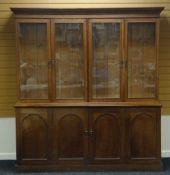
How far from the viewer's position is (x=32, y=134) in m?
4.64

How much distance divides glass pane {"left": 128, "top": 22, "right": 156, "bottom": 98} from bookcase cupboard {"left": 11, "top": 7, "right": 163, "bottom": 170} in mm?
13

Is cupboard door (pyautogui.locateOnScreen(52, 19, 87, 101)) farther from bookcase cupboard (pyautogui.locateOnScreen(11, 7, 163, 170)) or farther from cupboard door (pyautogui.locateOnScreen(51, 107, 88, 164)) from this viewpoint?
cupboard door (pyautogui.locateOnScreen(51, 107, 88, 164))

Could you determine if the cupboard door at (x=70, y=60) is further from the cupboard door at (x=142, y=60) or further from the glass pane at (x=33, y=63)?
the cupboard door at (x=142, y=60)

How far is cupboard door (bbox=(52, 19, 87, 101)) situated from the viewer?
15.2ft

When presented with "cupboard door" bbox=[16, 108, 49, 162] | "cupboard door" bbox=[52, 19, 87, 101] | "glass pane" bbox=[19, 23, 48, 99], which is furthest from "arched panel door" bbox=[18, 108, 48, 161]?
"cupboard door" bbox=[52, 19, 87, 101]

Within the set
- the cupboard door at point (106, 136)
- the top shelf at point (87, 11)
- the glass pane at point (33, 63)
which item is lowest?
the cupboard door at point (106, 136)

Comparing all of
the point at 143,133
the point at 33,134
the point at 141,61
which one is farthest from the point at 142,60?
A: the point at 33,134

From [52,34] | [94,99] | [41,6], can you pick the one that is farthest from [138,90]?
[41,6]

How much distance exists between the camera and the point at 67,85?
469cm

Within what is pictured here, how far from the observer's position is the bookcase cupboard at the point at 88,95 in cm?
461

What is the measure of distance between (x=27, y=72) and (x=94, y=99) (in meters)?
0.94

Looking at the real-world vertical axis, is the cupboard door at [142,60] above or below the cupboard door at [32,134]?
above

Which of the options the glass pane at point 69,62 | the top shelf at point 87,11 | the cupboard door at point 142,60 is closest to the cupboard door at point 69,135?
the glass pane at point 69,62

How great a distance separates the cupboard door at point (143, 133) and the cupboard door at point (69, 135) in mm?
581
